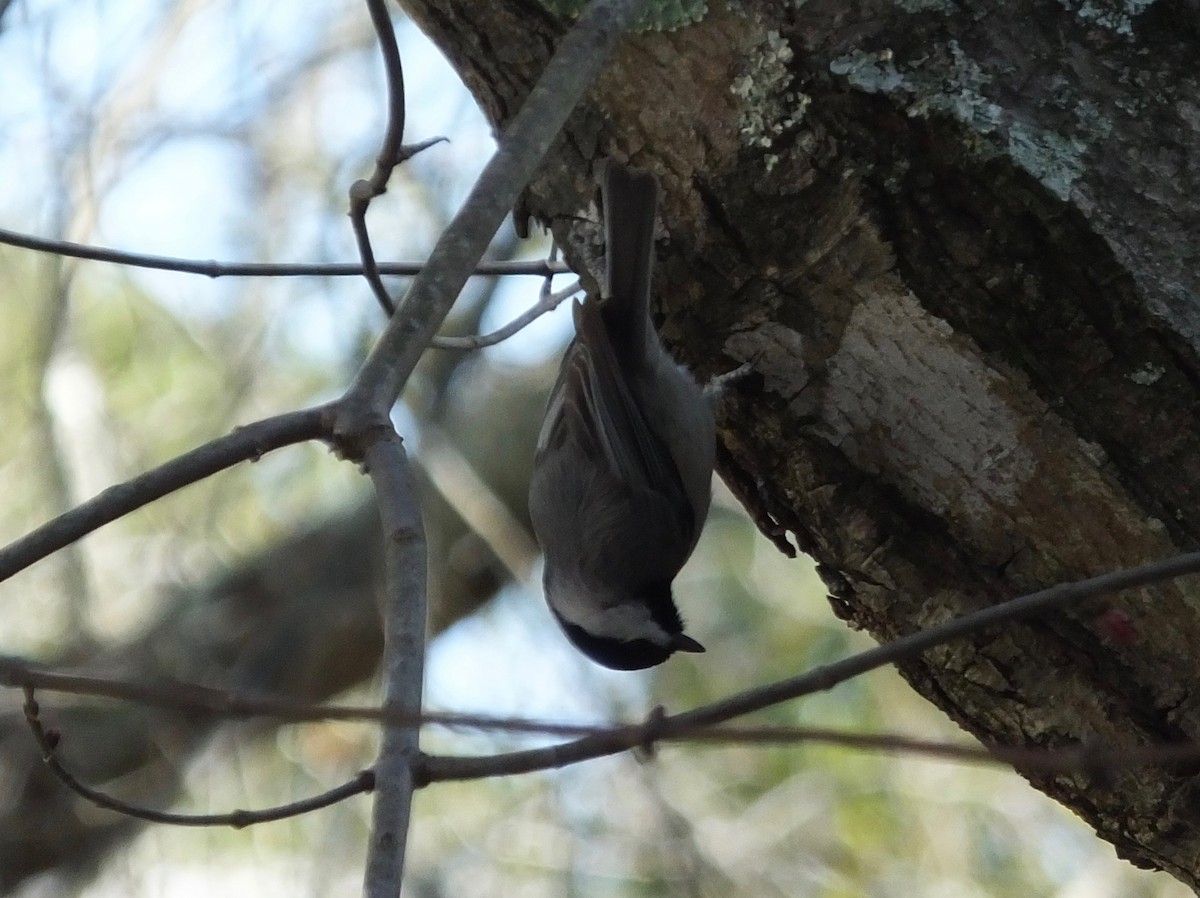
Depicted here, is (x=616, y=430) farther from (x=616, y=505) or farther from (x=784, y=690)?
(x=784, y=690)

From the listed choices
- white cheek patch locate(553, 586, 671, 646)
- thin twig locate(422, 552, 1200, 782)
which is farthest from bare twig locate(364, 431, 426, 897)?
white cheek patch locate(553, 586, 671, 646)

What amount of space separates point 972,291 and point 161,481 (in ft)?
3.41

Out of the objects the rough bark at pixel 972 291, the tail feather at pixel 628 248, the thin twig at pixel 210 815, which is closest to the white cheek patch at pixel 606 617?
the tail feather at pixel 628 248

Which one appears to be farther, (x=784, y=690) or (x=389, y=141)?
(x=389, y=141)

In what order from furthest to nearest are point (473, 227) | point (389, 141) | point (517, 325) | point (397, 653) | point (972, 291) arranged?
1. point (517, 325)
2. point (389, 141)
3. point (972, 291)
4. point (473, 227)
5. point (397, 653)

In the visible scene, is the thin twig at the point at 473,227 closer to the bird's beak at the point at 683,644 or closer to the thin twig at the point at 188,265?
the thin twig at the point at 188,265

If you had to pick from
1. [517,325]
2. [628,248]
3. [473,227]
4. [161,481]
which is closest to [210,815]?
[161,481]

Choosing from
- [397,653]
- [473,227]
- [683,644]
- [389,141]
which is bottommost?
[397,653]

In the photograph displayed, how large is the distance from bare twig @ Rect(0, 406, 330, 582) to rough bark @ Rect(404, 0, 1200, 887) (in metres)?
0.72

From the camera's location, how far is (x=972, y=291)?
1698mm

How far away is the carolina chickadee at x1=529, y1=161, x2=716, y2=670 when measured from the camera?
2797mm

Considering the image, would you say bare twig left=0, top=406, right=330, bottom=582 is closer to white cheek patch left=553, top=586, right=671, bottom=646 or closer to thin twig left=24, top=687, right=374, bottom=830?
thin twig left=24, top=687, right=374, bottom=830

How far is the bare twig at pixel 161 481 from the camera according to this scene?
3.91ft

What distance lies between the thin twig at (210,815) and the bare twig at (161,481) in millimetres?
131
